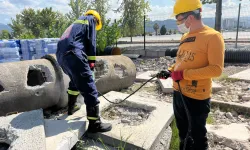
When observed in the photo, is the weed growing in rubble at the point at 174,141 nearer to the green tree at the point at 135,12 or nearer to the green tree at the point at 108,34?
the green tree at the point at 108,34

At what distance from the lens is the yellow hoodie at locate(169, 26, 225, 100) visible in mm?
1878

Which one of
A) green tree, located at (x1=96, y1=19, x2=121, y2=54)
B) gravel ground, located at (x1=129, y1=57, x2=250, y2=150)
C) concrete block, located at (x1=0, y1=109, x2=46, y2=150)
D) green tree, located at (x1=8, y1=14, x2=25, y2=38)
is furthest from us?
green tree, located at (x1=8, y1=14, x2=25, y2=38)

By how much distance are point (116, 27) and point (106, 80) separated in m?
7.83

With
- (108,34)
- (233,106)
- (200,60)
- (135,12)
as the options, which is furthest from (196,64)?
(135,12)

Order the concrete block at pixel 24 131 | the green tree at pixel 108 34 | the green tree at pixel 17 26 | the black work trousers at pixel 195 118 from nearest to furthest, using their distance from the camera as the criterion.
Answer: the concrete block at pixel 24 131 → the black work trousers at pixel 195 118 → the green tree at pixel 108 34 → the green tree at pixel 17 26

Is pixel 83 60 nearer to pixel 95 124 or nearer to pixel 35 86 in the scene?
pixel 95 124

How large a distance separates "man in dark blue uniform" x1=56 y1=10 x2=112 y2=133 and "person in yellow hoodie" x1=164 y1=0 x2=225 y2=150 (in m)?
0.99

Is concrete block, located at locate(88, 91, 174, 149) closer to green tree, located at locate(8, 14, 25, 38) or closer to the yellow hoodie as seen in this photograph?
the yellow hoodie

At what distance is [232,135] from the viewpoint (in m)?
2.98

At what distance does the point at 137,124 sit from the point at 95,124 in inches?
22.8

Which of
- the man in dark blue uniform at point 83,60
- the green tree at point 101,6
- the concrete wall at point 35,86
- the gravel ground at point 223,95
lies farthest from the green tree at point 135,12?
the man in dark blue uniform at point 83,60

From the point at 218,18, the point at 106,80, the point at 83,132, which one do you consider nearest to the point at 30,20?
the point at 218,18

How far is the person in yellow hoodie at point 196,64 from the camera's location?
1.89 m

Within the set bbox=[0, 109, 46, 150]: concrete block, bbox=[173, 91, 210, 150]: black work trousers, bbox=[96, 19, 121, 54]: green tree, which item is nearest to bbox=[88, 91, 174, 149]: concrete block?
bbox=[173, 91, 210, 150]: black work trousers
